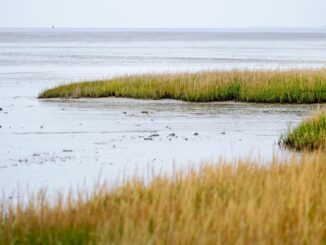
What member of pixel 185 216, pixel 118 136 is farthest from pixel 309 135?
pixel 185 216

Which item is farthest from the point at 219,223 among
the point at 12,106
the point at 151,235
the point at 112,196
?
the point at 12,106

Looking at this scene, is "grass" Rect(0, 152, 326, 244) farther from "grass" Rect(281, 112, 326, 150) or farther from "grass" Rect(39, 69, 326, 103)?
"grass" Rect(39, 69, 326, 103)

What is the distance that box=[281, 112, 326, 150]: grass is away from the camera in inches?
678

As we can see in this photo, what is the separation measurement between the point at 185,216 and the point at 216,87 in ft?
73.8

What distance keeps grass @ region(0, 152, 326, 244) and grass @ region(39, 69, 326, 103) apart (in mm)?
18956

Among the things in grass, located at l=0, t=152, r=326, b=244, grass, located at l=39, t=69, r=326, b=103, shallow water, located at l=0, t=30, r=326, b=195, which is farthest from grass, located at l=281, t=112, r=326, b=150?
grass, located at l=39, t=69, r=326, b=103

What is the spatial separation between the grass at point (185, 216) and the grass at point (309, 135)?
645 centimetres

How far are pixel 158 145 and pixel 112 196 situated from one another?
8551mm

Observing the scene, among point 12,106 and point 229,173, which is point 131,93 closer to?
point 12,106

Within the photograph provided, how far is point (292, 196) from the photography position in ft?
30.4

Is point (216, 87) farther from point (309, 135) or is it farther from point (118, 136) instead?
point (309, 135)

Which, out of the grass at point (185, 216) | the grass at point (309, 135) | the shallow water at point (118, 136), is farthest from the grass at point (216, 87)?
the grass at point (185, 216)

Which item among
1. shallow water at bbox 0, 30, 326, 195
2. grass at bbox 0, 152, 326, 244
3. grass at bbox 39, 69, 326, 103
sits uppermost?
grass at bbox 39, 69, 326, 103

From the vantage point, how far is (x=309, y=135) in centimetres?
1788
